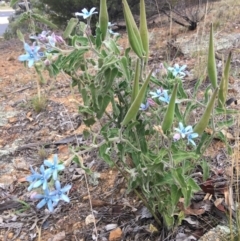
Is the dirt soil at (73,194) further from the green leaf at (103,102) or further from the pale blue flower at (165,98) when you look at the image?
the pale blue flower at (165,98)

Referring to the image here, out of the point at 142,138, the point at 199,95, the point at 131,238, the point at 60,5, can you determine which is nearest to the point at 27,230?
the point at 131,238

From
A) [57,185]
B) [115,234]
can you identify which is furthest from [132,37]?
[115,234]

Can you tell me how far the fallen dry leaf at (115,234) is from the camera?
192 centimetres

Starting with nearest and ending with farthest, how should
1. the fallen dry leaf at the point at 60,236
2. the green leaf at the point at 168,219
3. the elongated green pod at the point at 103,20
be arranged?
the elongated green pod at the point at 103,20 → the green leaf at the point at 168,219 → the fallen dry leaf at the point at 60,236

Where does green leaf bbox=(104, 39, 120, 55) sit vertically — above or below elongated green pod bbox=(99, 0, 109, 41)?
below

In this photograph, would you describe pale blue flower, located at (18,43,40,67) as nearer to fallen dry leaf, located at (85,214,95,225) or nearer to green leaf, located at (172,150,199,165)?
green leaf, located at (172,150,199,165)

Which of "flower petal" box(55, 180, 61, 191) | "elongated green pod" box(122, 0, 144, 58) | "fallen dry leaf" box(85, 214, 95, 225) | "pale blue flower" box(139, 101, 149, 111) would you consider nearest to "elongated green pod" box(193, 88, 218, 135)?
"pale blue flower" box(139, 101, 149, 111)

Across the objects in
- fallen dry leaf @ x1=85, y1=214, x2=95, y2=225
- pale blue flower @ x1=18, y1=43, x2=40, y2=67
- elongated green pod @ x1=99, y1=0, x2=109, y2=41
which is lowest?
fallen dry leaf @ x1=85, y1=214, x2=95, y2=225

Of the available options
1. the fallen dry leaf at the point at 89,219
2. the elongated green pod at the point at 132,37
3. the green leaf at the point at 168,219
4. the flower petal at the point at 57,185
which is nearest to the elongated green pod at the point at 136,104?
the elongated green pod at the point at 132,37

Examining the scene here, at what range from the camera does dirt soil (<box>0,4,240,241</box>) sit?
1914 millimetres

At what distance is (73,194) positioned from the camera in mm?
2303

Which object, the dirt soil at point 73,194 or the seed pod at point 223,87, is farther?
the dirt soil at point 73,194

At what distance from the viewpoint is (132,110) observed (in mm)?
1464

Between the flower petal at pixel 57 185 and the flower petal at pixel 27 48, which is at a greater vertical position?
the flower petal at pixel 27 48
